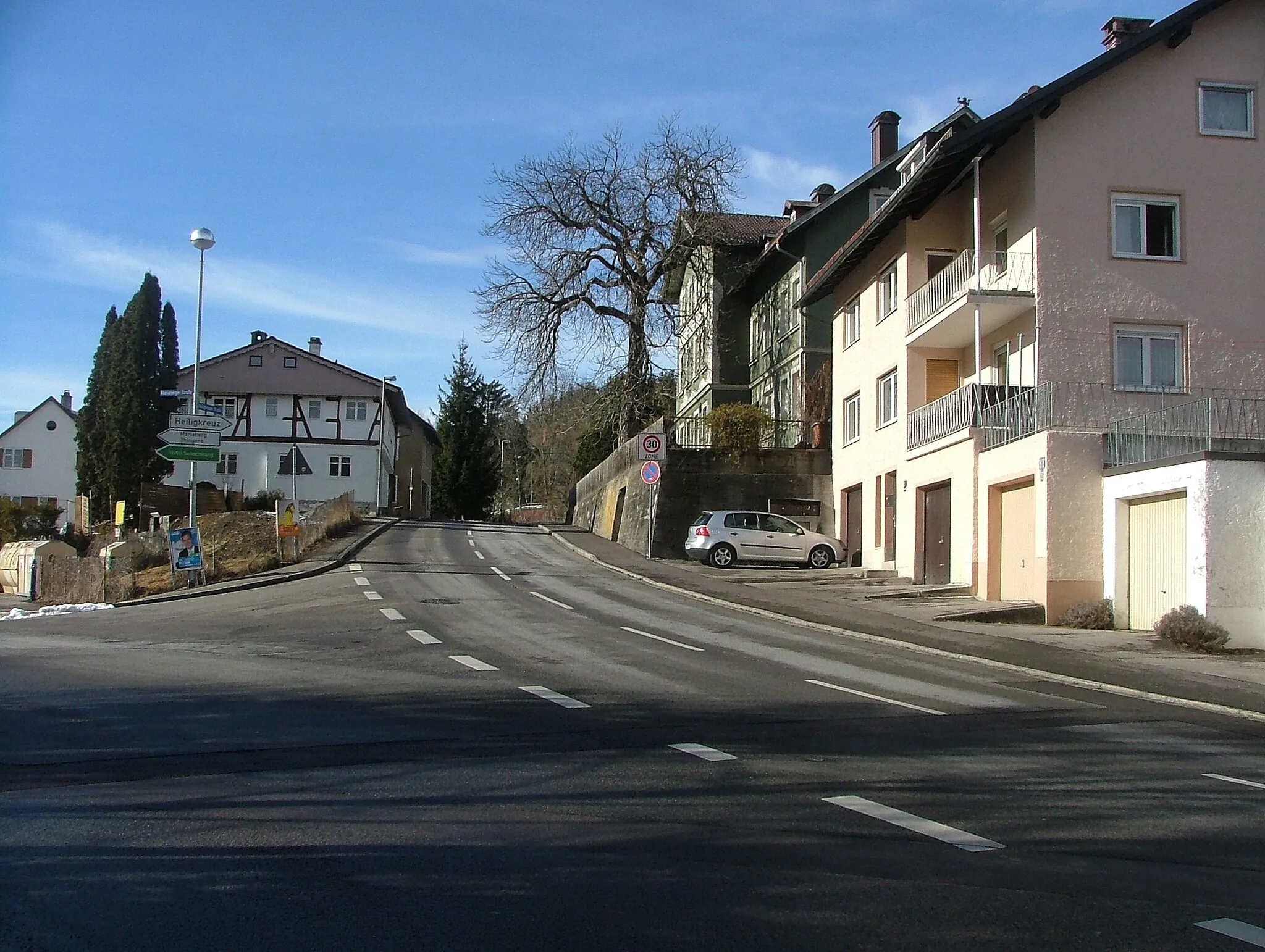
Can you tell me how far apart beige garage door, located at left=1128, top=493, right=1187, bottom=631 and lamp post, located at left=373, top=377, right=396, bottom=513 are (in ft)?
167

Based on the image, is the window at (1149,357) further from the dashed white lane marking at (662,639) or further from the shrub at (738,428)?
the shrub at (738,428)

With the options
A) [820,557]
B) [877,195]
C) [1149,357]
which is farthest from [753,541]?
[877,195]

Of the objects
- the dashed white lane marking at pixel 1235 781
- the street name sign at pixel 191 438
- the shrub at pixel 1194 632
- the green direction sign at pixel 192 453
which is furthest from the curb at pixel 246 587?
the dashed white lane marking at pixel 1235 781

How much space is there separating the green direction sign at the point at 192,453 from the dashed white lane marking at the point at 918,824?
21.9 m

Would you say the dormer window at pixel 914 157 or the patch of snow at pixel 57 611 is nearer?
the patch of snow at pixel 57 611

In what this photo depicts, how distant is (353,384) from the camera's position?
6806 centimetres

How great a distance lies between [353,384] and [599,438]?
1638cm

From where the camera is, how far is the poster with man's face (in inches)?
1041

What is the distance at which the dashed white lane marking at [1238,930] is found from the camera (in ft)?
14.7

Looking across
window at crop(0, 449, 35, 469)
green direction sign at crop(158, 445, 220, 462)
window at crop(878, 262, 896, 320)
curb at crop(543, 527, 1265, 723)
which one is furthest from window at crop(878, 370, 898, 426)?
window at crop(0, 449, 35, 469)

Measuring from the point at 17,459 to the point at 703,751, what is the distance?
3070 inches

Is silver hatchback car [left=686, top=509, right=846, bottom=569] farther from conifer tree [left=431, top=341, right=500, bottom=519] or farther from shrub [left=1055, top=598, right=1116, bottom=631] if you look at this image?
conifer tree [left=431, top=341, right=500, bottom=519]

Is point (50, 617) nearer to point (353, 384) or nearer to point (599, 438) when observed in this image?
point (353, 384)

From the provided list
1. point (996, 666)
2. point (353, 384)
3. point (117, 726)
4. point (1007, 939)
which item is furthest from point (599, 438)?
point (1007, 939)
